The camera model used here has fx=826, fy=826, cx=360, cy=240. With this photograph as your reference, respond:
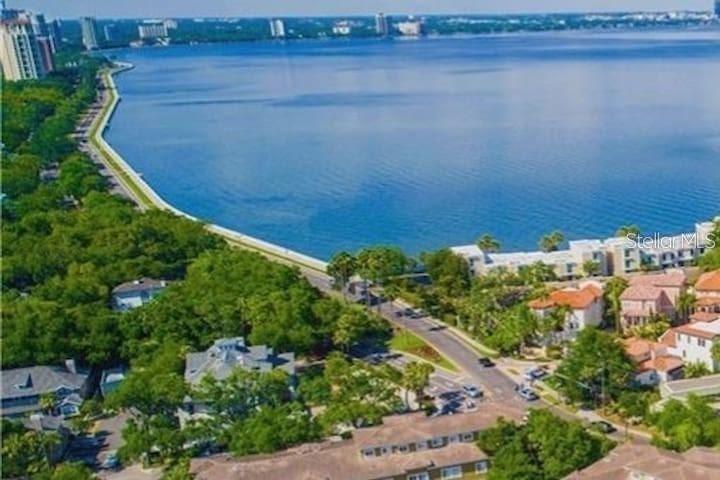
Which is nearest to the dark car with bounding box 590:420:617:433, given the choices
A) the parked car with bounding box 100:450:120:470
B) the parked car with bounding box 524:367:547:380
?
the parked car with bounding box 524:367:547:380

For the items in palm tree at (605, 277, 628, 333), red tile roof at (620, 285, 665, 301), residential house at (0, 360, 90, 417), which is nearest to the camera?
residential house at (0, 360, 90, 417)

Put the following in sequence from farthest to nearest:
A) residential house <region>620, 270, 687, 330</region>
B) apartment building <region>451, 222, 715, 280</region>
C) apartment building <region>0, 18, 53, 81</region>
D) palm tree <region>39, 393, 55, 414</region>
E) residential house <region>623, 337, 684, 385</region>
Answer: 1. apartment building <region>0, 18, 53, 81</region>
2. apartment building <region>451, 222, 715, 280</region>
3. residential house <region>620, 270, 687, 330</region>
4. palm tree <region>39, 393, 55, 414</region>
5. residential house <region>623, 337, 684, 385</region>

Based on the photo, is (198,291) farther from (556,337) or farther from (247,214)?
(247,214)

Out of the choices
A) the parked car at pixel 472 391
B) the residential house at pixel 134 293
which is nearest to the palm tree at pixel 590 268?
the parked car at pixel 472 391

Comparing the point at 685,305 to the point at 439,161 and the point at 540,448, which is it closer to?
the point at 540,448

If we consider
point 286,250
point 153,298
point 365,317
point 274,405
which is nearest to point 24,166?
point 286,250

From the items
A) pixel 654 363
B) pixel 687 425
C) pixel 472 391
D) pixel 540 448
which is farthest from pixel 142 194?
pixel 687 425

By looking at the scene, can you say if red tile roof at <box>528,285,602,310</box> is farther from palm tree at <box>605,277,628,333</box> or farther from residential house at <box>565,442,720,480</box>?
residential house at <box>565,442,720,480</box>
